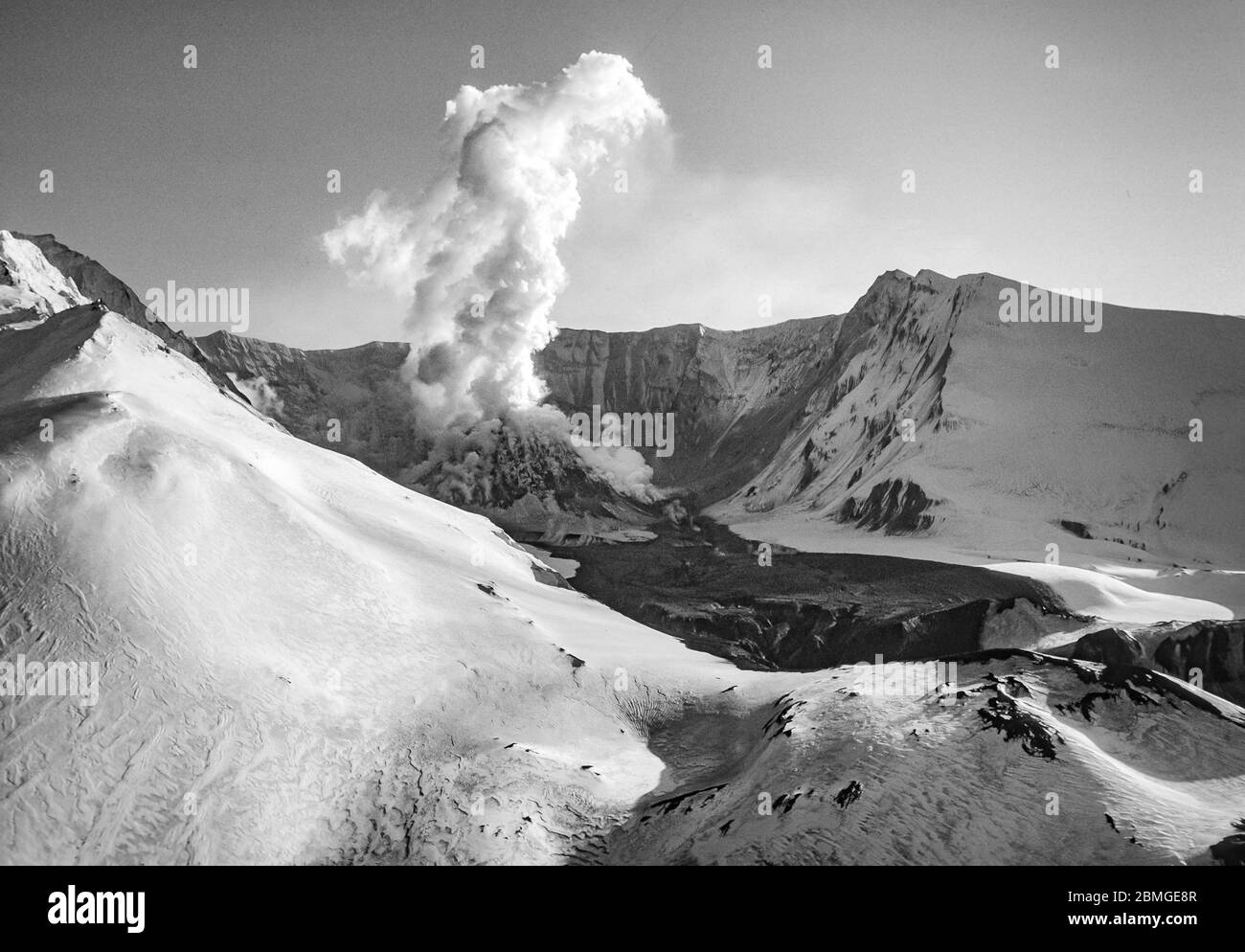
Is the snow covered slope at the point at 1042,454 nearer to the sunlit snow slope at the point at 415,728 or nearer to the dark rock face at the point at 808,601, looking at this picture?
the dark rock face at the point at 808,601

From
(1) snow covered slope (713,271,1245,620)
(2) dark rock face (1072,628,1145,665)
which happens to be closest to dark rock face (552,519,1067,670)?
(2) dark rock face (1072,628,1145,665)

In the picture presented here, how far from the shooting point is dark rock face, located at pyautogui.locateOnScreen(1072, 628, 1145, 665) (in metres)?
48.9

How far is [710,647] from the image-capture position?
193 feet

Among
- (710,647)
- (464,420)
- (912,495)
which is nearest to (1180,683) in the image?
(710,647)

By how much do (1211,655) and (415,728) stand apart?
4469cm

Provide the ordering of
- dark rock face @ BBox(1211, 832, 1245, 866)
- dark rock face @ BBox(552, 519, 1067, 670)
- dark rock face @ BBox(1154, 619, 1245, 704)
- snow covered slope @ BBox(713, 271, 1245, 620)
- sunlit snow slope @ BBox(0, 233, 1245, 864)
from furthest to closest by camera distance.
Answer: snow covered slope @ BBox(713, 271, 1245, 620)
dark rock face @ BBox(552, 519, 1067, 670)
dark rock face @ BBox(1154, 619, 1245, 704)
sunlit snow slope @ BBox(0, 233, 1245, 864)
dark rock face @ BBox(1211, 832, 1245, 866)

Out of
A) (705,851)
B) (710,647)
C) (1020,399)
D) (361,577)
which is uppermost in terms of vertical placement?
(1020,399)

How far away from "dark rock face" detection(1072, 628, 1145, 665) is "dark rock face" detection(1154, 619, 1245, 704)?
1.03 m

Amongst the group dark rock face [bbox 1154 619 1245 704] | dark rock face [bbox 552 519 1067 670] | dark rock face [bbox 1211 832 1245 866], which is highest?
dark rock face [bbox 1211 832 1245 866]

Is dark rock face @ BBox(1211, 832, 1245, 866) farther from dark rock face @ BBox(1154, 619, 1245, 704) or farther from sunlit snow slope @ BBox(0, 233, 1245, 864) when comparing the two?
dark rock face @ BBox(1154, 619, 1245, 704)

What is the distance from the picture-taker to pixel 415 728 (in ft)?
88.2

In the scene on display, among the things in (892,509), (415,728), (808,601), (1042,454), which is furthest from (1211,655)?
(1042,454)

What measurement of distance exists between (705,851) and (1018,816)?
23.8 ft
